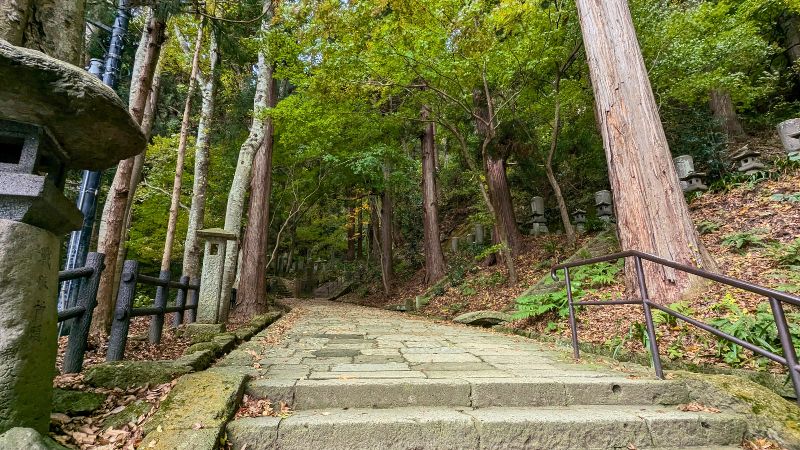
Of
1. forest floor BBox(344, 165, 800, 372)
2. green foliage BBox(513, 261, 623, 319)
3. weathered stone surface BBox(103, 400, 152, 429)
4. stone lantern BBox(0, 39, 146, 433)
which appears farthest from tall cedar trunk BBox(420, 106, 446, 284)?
stone lantern BBox(0, 39, 146, 433)

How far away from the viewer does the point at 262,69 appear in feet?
29.8

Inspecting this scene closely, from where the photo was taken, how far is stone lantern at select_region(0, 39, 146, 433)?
154 cm

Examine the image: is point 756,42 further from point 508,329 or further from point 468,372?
point 468,372

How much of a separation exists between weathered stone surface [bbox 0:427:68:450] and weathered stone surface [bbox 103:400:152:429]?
0.55 meters

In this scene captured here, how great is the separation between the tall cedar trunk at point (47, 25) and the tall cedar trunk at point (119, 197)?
2768 millimetres

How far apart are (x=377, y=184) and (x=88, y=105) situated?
11.1 meters

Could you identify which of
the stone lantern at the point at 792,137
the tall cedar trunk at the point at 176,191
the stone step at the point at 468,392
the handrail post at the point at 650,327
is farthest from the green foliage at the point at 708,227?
the tall cedar trunk at the point at 176,191

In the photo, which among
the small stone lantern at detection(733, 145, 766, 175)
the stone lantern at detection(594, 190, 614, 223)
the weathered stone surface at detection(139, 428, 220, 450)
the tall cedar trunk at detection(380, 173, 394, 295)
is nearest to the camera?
the weathered stone surface at detection(139, 428, 220, 450)

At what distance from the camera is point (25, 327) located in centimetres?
158

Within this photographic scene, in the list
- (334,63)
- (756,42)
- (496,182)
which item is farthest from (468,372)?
(756,42)

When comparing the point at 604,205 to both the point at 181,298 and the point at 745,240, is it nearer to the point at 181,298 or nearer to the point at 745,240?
the point at 745,240

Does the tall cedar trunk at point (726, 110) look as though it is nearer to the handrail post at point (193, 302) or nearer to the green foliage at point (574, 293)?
the green foliage at point (574, 293)

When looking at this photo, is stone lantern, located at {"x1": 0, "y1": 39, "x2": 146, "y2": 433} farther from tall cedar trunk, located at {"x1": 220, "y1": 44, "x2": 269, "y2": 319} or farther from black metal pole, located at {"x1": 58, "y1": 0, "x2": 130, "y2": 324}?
tall cedar trunk, located at {"x1": 220, "y1": 44, "x2": 269, "y2": 319}

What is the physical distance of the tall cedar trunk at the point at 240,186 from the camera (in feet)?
22.5
